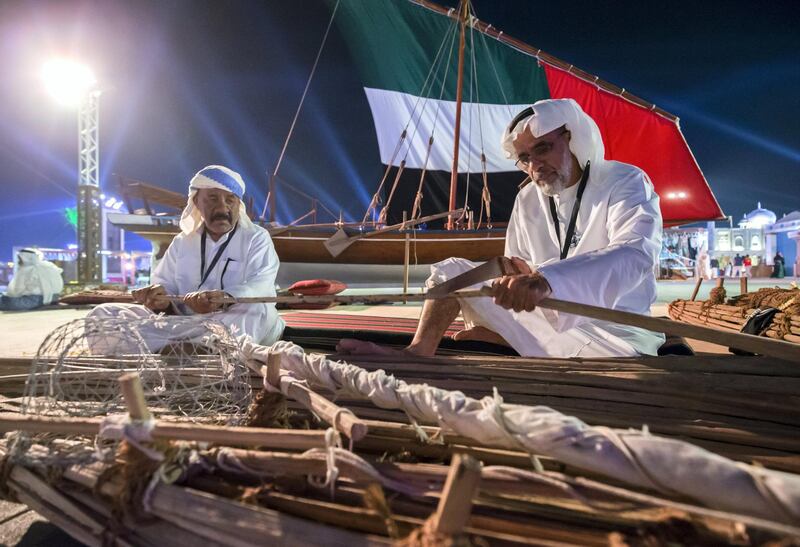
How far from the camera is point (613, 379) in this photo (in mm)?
1255

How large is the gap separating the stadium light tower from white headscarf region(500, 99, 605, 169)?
1051 centimetres

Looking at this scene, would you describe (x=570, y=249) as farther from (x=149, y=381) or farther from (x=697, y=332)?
(x=149, y=381)

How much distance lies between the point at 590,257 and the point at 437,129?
42.0ft

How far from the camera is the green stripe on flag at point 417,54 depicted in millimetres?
12141

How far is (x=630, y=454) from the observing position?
614mm

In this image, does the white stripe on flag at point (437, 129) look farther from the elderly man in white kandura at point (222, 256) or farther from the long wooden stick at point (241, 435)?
the long wooden stick at point (241, 435)

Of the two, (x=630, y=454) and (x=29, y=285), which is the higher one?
(x=630, y=454)

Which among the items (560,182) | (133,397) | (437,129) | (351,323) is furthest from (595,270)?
(437,129)

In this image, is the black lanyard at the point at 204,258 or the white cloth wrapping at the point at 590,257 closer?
the white cloth wrapping at the point at 590,257

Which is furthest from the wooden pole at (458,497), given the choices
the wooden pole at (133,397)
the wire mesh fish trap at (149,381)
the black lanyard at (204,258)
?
the black lanyard at (204,258)

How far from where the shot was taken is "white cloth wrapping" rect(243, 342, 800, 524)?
545mm

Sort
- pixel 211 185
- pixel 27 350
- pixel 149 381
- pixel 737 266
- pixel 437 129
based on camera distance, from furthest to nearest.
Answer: pixel 737 266 < pixel 437 129 < pixel 27 350 < pixel 211 185 < pixel 149 381

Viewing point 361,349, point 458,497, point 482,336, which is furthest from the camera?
point 482,336

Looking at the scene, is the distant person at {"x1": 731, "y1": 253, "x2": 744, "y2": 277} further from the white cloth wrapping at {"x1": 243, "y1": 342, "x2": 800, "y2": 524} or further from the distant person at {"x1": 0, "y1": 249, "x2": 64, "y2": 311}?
the distant person at {"x1": 0, "y1": 249, "x2": 64, "y2": 311}
